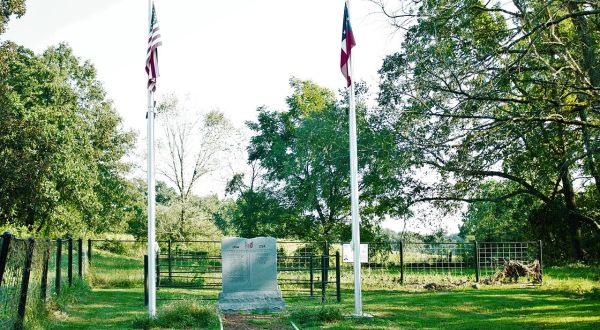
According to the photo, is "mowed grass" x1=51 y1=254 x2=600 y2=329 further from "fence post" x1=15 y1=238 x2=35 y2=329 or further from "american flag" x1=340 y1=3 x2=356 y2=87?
"american flag" x1=340 y1=3 x2=356 y2=87

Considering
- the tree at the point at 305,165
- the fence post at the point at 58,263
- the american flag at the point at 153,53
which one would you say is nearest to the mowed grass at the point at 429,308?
the fence post at the point at 58,263

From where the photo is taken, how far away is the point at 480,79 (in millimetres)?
14422

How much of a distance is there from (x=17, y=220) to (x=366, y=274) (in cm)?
1711

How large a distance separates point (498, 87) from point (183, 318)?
9.02 meters

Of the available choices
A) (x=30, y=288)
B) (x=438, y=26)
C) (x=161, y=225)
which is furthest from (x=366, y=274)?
(x=161, y=225)

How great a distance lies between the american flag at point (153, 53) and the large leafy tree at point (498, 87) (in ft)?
17.3

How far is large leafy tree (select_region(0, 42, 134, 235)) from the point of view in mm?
29266

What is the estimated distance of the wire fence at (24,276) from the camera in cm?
867

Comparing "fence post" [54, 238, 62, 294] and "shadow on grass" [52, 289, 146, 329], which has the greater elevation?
"fence post" [54, 238, 62, 294]

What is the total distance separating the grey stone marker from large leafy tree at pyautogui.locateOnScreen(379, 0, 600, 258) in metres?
5.43

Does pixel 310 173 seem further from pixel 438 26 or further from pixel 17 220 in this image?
pixel 438 26

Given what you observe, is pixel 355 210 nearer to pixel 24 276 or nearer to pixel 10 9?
pixel 24 276

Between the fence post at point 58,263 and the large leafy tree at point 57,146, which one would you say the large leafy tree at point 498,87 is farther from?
the large leafy tree at point 57,146

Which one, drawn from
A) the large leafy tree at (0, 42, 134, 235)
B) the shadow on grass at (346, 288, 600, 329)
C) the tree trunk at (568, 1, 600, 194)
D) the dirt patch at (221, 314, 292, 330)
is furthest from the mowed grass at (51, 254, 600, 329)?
the large leafy tree at (0, 42, 134, 235)
